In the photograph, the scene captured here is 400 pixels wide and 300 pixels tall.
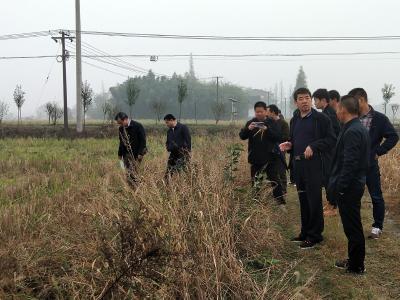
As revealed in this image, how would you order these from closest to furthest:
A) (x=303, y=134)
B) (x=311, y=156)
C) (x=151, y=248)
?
1. (x=151, y=248)
2. (x=311, y=156)
3. (x=303, y=134)

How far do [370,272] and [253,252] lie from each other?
1.15 meters

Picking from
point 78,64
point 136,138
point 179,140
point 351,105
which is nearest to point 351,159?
point 351,105

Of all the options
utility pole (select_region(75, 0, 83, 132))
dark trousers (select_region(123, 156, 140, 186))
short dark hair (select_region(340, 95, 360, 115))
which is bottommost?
dark trousers (select_region(123, 156, 140, 186))

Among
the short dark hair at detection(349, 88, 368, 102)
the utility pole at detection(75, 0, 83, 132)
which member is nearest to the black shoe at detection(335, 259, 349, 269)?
the short dark hair at detection(349, 88, 368, 102)

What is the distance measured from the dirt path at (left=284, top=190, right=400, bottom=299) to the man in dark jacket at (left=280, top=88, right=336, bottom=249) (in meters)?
0.23

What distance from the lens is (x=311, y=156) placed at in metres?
4.94

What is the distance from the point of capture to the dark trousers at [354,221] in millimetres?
4066

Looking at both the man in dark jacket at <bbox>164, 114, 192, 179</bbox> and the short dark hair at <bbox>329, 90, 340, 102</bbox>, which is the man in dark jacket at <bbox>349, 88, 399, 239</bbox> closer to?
the short dark hair at <bbox>329, 90, 340, 102</bbox>

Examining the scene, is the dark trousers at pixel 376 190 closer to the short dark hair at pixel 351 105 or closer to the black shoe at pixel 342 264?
the black shoe at pixel 342 264

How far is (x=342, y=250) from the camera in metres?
4.81

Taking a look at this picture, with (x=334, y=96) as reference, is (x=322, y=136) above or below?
below

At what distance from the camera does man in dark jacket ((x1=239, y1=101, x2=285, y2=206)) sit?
6355 millimetres

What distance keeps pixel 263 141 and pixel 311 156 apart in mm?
1651

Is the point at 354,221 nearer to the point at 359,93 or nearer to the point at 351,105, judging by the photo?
the point at 351,105
